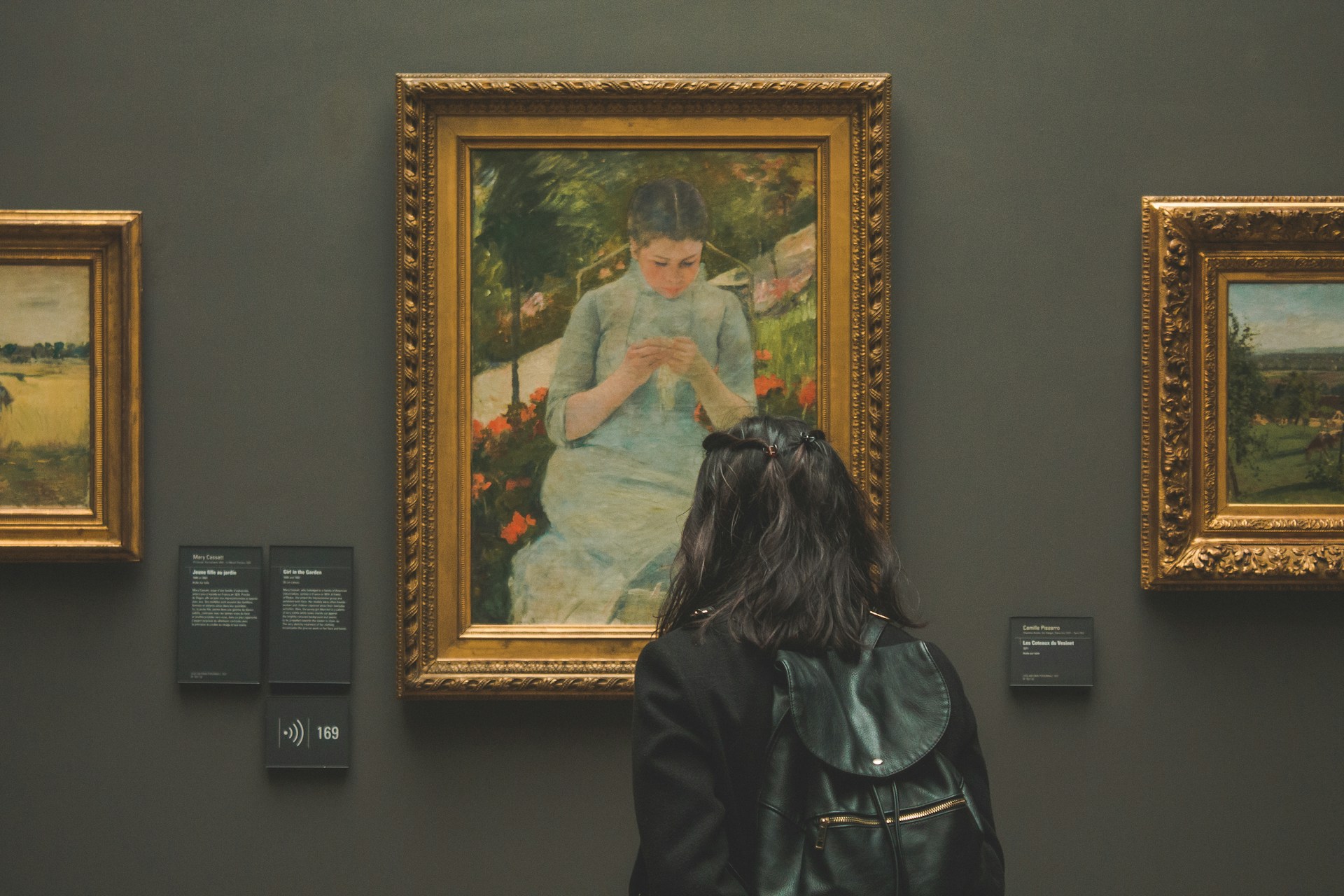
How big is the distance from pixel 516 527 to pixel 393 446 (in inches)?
19.0

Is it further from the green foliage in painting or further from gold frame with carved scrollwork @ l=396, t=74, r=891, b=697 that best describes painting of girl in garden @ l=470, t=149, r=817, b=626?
the green foliage in painting

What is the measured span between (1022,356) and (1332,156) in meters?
1.19

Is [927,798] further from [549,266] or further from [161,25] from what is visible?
[161,25]

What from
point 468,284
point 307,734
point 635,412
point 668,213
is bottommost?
Answer: point 307,734

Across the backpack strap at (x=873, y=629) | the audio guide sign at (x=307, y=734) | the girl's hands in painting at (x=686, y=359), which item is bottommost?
the audio guide sign at (x=307, y=734)

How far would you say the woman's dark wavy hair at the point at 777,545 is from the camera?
191 cm

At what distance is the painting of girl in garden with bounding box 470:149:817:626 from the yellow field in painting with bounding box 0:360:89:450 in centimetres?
127

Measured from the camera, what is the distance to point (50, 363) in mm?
3193

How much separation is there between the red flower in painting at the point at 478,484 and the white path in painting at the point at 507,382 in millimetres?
175

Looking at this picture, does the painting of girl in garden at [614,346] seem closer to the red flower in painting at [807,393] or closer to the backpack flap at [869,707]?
the red flower in painting at [807,393]

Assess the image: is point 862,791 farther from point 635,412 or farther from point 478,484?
point 478,484

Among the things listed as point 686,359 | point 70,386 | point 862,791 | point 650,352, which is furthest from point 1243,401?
point 70,386

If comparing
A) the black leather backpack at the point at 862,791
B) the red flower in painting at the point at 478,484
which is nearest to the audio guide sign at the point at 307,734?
the red flower in painting at the point at 478,484

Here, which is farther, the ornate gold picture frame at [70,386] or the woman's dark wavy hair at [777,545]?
the ornate gold picture frame at [70,386]
